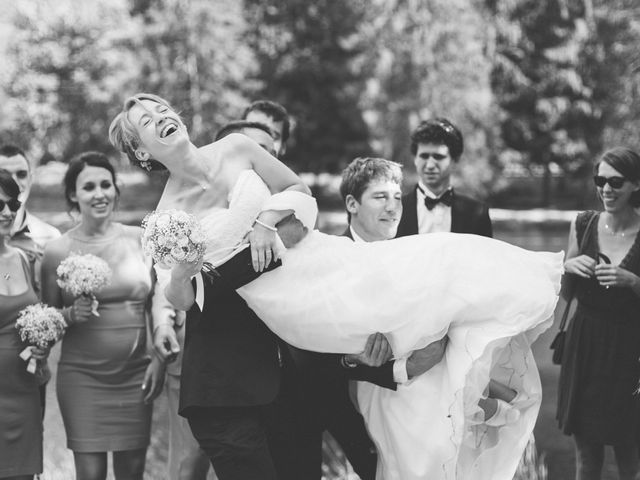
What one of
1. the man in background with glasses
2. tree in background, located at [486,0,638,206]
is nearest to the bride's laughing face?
the man in background with glasses

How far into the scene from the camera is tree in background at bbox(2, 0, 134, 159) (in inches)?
1294

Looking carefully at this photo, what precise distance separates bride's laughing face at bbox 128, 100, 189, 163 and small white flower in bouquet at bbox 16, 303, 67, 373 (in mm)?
1303

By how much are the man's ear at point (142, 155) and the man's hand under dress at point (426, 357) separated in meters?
1.49

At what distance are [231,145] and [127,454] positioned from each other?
2.20 metres

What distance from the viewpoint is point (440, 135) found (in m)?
5.39

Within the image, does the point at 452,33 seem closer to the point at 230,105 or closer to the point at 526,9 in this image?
the point at 526,9

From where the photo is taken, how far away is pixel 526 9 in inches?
1406

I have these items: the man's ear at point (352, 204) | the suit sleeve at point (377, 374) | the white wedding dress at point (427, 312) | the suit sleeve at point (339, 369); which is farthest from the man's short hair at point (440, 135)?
the suit sleeve at point (377, 374)

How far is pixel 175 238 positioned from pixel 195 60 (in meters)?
28.9

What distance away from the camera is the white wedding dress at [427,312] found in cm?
338

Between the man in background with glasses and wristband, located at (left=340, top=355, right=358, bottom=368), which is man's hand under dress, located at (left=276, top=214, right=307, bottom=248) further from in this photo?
the man in background with glasses

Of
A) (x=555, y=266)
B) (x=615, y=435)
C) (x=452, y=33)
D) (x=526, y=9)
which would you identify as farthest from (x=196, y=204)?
(x=526, y=9)

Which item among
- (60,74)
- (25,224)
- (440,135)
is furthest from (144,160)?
(60,74)

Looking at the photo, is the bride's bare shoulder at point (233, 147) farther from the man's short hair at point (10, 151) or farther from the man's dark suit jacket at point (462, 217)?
the man's short hair at point (10, 151)
